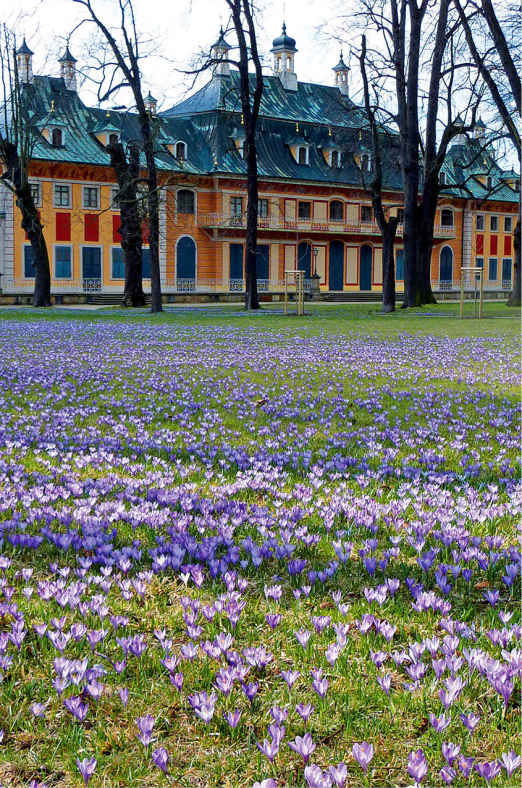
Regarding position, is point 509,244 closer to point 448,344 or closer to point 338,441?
point 448,344

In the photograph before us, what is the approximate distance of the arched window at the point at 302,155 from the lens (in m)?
63.2

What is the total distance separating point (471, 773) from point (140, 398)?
22.7 feet

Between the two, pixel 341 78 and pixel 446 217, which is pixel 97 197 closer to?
pixel 341 78

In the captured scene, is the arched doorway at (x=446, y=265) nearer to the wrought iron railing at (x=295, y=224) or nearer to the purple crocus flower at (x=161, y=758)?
the wrought iron railing at (x=295, y=224)

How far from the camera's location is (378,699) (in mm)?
2215

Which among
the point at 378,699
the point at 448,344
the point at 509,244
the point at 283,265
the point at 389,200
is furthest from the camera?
the point at 509,244

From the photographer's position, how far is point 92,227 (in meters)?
55.2

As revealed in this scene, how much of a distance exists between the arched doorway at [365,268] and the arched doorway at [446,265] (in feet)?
28.4

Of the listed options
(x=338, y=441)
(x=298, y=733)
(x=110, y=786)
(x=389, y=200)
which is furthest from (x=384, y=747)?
(x=389, y=200)

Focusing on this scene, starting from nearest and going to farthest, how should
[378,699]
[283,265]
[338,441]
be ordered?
[378,699] → [338,441] → [283,265]

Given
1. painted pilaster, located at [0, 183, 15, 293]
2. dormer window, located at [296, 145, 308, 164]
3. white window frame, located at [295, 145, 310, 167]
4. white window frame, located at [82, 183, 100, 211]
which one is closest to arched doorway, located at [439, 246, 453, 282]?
white window frame, located at [295, 145, 310, 167]

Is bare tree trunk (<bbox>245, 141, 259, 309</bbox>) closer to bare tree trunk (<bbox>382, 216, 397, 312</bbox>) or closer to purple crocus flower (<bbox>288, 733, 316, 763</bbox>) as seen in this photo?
bare tree trunk (<bbox>382, 216, 397, 312</bbox>)

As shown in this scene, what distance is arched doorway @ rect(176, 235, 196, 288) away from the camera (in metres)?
58.6

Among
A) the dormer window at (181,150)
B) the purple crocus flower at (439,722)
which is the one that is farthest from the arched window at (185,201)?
the purple crocus flower at (439,722)
